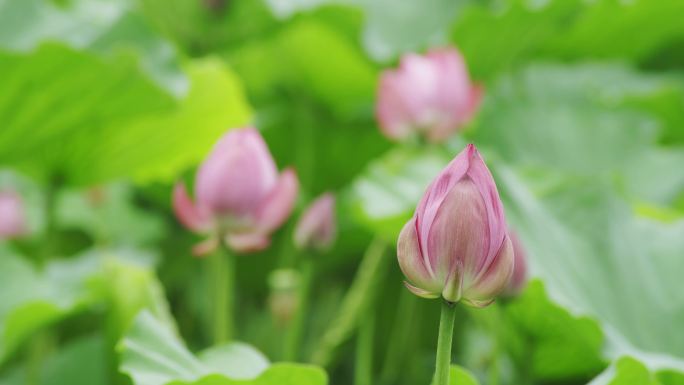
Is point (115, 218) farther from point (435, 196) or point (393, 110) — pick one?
point (435, 196)

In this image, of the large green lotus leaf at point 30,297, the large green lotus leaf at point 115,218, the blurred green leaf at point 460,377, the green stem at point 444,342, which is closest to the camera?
the green stem at point 444,342

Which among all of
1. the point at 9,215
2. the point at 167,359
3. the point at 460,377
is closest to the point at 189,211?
the point at 167,359

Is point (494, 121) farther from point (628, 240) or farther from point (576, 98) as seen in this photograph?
point (628, 240)

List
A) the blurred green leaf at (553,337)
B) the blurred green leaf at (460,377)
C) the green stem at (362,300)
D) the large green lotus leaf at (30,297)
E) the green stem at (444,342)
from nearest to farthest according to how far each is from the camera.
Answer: the green stem at (444,342) < the blurred green leaf at (460,377) < the blurred green leaf at (553,337) < the large green lotus leaf at (30,297) < the green stem at (362,300)

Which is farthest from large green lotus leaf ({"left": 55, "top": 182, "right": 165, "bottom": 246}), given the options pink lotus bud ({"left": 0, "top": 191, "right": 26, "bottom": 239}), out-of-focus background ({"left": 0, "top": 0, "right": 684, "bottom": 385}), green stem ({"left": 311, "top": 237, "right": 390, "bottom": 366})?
green stem ({"left": 311, "top": 237, "right": 390, "bottom": 366})

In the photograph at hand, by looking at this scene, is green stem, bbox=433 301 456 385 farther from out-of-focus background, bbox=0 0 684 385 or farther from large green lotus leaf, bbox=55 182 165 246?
large green lotus leaf, bbox=55 182 165 246

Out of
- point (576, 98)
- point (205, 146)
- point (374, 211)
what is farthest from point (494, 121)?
point (374, 211)

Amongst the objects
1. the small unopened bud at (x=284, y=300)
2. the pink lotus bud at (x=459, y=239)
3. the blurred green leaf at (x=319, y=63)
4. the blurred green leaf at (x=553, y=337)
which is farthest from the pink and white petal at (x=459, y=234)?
the blurred green leaf at (x=319, y=63)

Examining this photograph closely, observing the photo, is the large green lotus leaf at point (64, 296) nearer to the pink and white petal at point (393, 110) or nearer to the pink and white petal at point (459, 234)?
the pink and white petal at point (393, 110)

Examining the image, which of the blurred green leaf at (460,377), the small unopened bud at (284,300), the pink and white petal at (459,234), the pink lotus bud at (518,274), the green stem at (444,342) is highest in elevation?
the small unopened bud at (284,300)
